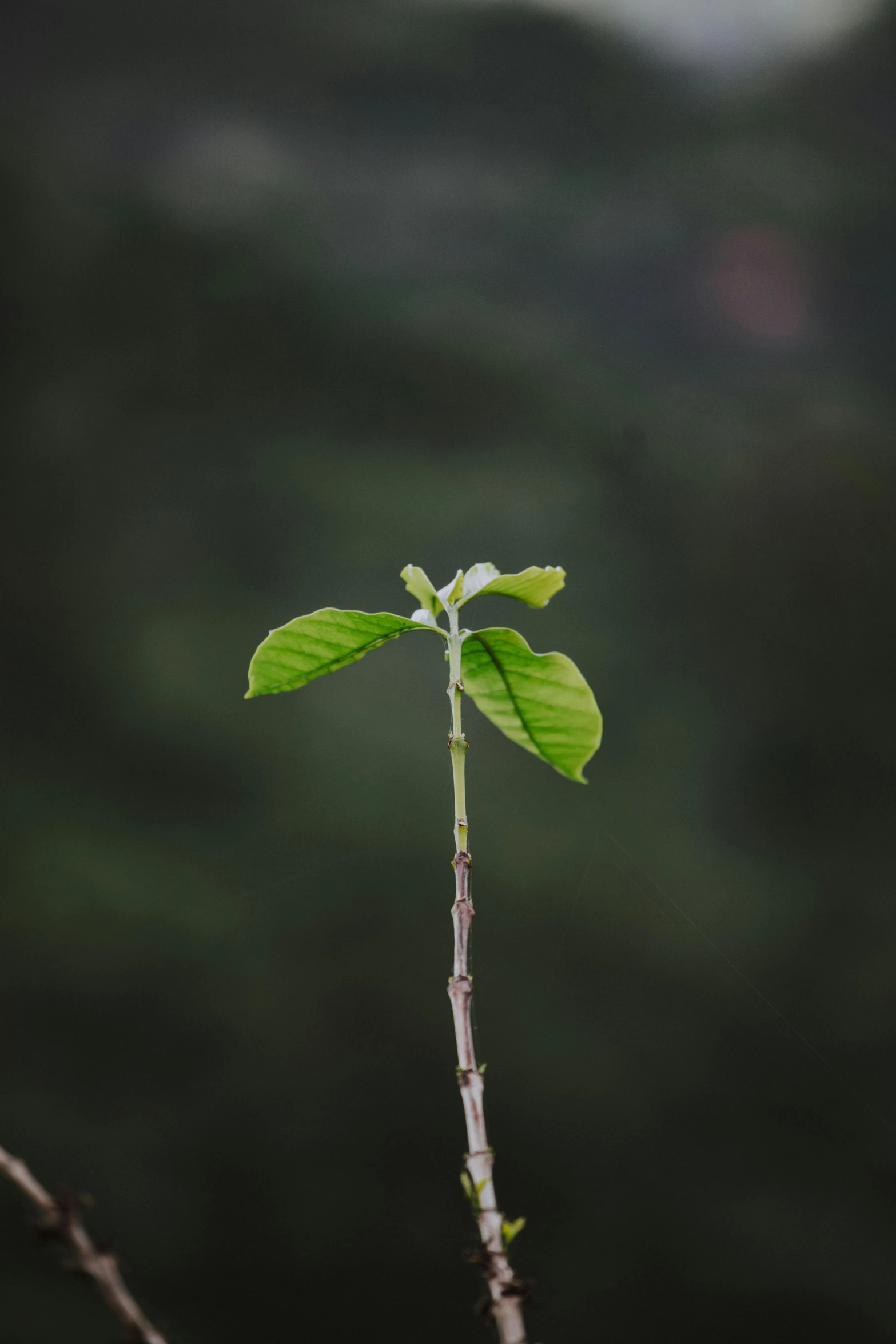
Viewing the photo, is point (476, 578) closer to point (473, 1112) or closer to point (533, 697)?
point (533, 697)

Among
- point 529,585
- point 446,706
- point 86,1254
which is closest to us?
point 86,1254

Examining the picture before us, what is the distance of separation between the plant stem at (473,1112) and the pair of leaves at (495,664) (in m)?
0.02

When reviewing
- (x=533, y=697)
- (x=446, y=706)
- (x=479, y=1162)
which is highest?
(x=446, y=706)

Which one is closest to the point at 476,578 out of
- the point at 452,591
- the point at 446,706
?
the point at 452,591

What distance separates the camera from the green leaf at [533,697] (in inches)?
13.5

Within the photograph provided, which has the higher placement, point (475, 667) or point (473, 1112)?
point (475, 667)

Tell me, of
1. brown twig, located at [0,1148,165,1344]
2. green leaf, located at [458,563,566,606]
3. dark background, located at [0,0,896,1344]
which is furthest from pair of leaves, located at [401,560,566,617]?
dark background, located at [0,0,896,1344]

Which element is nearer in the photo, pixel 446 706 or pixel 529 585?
pixel 529 585

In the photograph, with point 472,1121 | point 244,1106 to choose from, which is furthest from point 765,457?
point 472,1121

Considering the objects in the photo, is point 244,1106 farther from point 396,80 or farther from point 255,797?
point 396,80

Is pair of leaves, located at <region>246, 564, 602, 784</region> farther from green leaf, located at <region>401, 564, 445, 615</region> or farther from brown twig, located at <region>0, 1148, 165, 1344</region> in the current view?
brown twig, located at <region>0, 1148, 165, 1344</region>

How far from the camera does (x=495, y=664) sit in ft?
1.19

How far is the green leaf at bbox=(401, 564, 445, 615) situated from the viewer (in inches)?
13.8

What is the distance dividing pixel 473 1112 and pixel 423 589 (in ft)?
0.66
